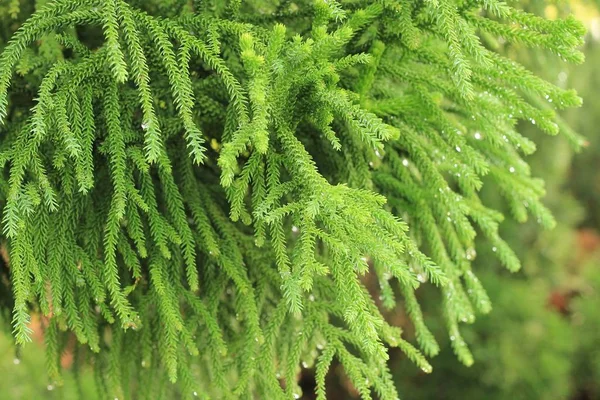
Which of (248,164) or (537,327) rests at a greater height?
(248,164)

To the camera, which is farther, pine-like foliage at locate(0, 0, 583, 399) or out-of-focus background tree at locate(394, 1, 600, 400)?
out-of-focus background tree at locate(394, 1, 600, 400)

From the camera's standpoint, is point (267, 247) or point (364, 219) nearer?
point (364, 219)

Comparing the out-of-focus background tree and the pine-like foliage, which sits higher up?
the pine-like foliage

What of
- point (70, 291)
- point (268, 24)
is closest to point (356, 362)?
point (70, 291)

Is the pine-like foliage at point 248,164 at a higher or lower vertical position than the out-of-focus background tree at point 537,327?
higher

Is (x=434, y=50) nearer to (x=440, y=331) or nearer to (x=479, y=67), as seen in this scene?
(x=479, y=67)

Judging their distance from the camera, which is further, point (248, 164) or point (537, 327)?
point (537, 327)

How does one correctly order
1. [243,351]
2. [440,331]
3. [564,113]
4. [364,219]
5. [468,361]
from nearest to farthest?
[364,219], [243,351], [468,361], [564,113], [440,331]

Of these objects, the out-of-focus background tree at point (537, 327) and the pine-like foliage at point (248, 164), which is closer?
the pine-like foliage at point (248, 164)
